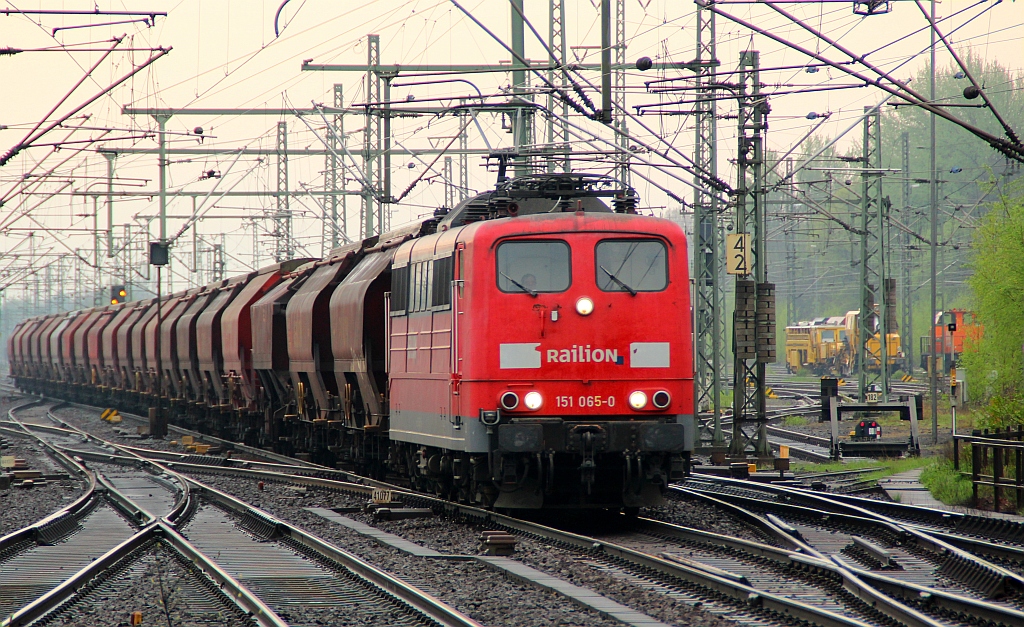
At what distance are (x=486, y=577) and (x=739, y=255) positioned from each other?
14161mm

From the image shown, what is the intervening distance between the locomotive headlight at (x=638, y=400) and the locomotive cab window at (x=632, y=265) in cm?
113

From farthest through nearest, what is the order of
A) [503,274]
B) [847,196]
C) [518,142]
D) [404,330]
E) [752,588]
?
[847,196] < [518,142] < [404,330] < [503,274] < [752,588]

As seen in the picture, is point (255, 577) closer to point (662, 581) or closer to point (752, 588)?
point (662, 581)

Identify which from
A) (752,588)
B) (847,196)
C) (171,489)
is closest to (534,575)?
(752,588)

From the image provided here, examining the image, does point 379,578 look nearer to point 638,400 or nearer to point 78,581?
point 78,581

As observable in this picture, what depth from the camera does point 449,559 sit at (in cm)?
1136

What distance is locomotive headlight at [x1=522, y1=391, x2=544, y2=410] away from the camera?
43.9 feet

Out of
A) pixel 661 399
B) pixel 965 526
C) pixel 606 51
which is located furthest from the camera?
pixel 606 51

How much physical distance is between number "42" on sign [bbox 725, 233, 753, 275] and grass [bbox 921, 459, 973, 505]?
5535 mm

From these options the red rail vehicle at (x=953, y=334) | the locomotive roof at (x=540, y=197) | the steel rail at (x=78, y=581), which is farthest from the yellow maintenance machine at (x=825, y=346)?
the steel rail at (x=78, y=581)

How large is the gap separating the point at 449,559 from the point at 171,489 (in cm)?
960

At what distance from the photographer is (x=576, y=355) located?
44.3 ft

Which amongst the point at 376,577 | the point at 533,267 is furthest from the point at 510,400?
the point at 376,577

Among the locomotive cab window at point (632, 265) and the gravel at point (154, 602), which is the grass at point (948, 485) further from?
the gravel at point (154, 602)
